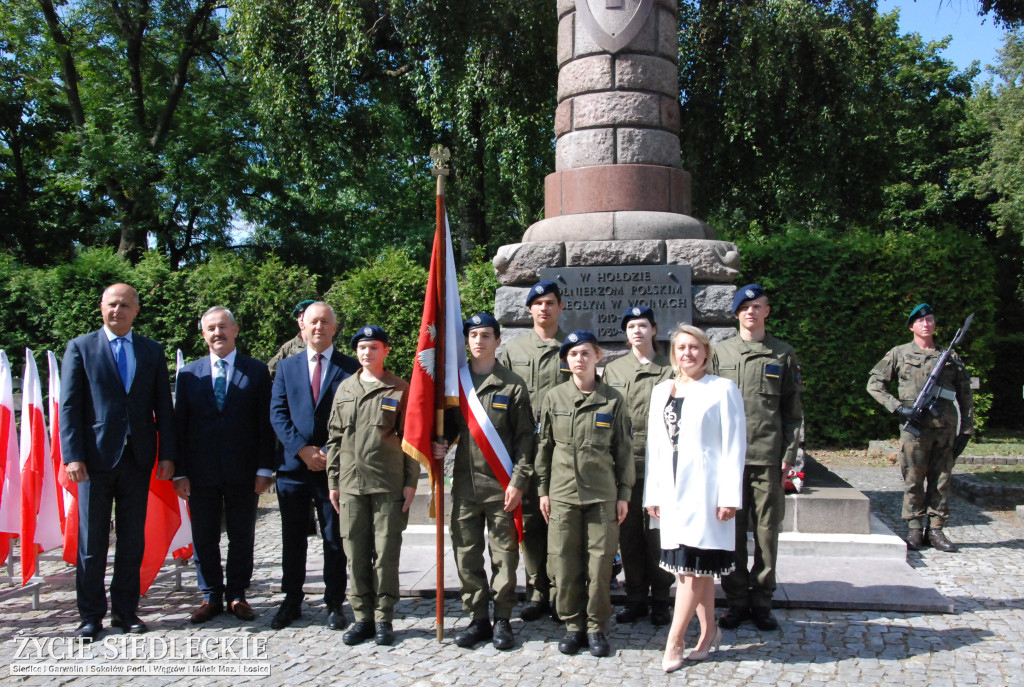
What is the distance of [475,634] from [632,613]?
887 millimetres

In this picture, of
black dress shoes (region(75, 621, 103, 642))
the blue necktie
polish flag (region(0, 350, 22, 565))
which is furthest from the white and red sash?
polish flag (region(0, 350, 22, 565))

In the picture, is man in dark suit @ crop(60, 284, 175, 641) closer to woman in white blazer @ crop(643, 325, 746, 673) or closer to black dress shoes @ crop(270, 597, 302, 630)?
black dress shoes @ crop(270, 597, 302, 630)

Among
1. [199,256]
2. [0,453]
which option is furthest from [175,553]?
[199,256]

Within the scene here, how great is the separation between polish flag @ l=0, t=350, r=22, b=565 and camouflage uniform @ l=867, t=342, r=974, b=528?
5837 millimetres

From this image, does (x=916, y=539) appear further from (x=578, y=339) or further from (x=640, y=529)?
(x=578, y=339)

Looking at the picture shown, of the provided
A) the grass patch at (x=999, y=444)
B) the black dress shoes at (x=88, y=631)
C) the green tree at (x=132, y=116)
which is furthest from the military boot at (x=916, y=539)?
the green tree at (x=132, y=116)

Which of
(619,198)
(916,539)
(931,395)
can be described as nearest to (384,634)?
(619,198)

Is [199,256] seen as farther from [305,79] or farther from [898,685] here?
[898,685]

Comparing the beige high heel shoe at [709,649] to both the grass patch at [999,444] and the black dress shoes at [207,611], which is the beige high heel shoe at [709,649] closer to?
the black dress shoes at [207,611]

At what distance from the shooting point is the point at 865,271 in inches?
416

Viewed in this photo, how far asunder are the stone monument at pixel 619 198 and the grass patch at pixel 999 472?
13.3ft

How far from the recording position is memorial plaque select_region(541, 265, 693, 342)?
19.6 feet

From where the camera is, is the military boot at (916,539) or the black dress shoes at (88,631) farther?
the military boot at (916,539)

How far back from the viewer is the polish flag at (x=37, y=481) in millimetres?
5084
